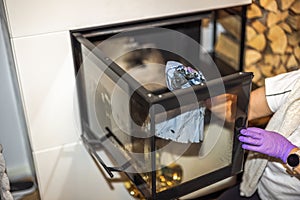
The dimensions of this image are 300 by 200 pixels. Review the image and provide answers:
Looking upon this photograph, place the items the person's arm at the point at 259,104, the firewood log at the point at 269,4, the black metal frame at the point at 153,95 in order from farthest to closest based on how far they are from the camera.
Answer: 1. the firewood log at the point at 269,4
2. the person's arm at the point at 259,104
3. the black metal frame at the point at 153,95

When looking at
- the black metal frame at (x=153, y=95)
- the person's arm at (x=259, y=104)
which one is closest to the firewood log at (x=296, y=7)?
the black metal frame at (x=153, y=95)

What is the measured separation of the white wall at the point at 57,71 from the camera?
122 cm

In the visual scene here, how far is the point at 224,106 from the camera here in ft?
3.68

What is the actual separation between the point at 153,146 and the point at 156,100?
0.13 metres

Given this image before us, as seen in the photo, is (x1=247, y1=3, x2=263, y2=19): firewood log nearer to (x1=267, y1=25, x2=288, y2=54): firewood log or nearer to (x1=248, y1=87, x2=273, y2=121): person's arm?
(x1=267, y1=25, x2=288, y2=54): firewood log

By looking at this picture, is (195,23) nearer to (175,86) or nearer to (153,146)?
(175,86)

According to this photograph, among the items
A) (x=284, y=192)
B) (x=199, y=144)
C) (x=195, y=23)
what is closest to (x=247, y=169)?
(x=284, y=192)

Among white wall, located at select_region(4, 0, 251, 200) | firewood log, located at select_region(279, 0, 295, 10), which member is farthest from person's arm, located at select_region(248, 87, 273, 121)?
firewood log, located at select_region(279, 0, 295, 10)

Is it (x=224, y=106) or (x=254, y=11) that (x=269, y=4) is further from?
(x=224, y=106)

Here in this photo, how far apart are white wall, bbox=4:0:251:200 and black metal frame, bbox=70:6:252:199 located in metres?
0.03

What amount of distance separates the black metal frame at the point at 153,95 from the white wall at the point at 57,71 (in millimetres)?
30

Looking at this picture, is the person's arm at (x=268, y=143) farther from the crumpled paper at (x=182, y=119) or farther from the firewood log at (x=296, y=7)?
the firewood log at (x=296, y=7)

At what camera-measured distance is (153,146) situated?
40.8 inches

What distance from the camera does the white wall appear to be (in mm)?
1220
